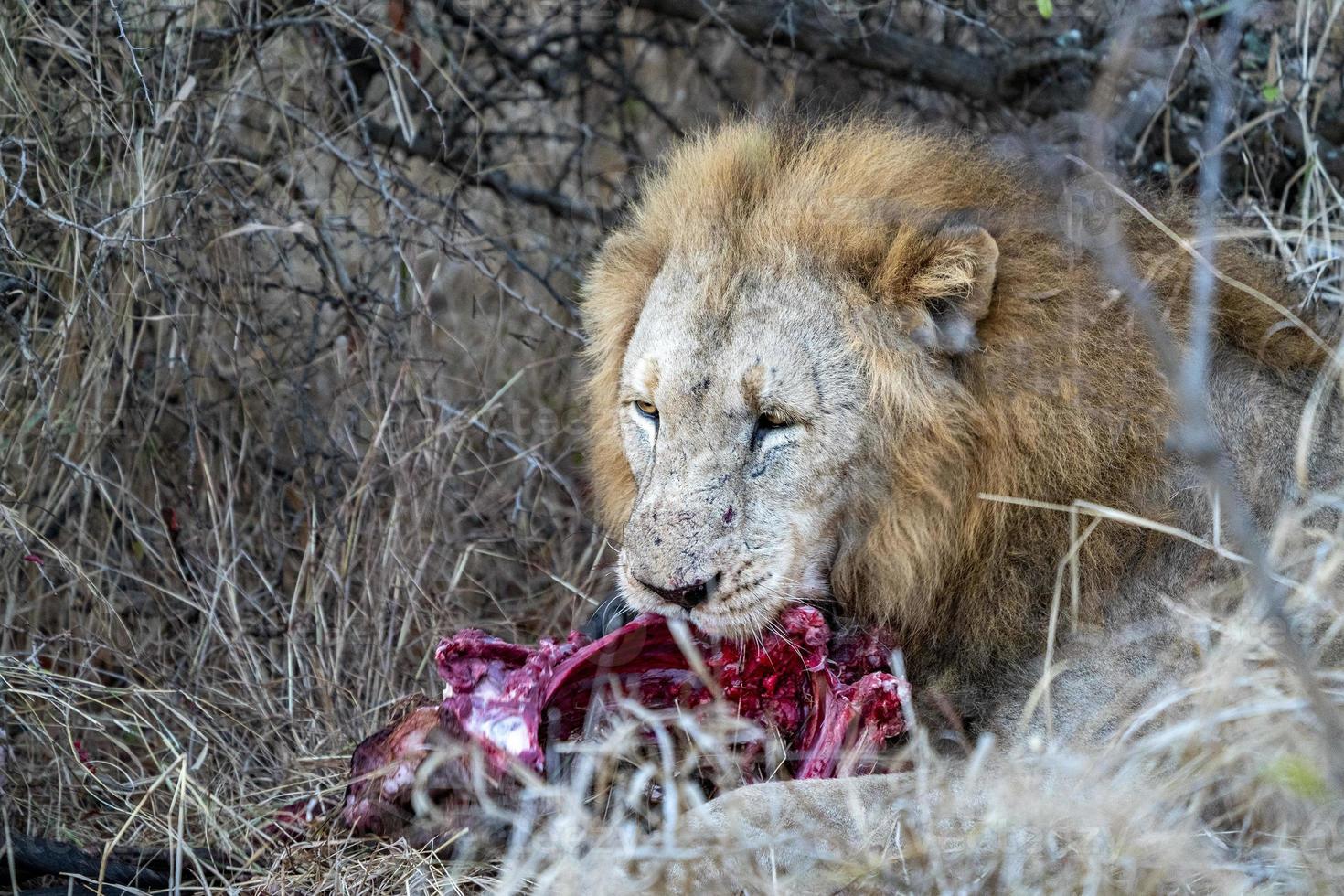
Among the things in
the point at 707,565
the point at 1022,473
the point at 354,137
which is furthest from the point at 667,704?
the point at 354,137

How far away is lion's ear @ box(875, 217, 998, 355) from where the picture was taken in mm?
2738

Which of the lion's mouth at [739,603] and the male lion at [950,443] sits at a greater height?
Result: the male lion at [950,443]

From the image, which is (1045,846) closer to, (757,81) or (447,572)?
(447,572)

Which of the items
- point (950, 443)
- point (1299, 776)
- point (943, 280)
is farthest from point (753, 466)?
point (1299, 776)

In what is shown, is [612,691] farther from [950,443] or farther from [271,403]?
[271,403]

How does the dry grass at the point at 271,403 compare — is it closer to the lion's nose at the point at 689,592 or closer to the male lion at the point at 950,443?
the male lion at the point at 950,443

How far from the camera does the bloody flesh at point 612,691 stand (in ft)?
9.28

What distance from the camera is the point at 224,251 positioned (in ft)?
13.5

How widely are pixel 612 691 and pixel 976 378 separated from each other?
101 centimetres

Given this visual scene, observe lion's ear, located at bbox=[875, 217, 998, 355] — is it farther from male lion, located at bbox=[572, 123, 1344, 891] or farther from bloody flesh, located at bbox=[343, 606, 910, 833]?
bloody flesh, located at bbox=[343, 606, 910, 833]

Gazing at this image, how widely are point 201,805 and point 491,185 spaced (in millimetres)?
2619

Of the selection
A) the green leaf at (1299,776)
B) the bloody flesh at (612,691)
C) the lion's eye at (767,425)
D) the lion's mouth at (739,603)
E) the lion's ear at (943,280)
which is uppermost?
the lion's ear at (943,280)

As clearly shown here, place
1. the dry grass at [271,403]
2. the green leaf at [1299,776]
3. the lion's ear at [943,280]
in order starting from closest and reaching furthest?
1. the green leaf at [1299,776]
2. the lion's ear at [943,280]
3. the dry grass at [271,403]

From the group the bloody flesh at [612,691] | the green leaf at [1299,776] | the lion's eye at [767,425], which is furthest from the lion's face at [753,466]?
the green leaf at [1299,776]
